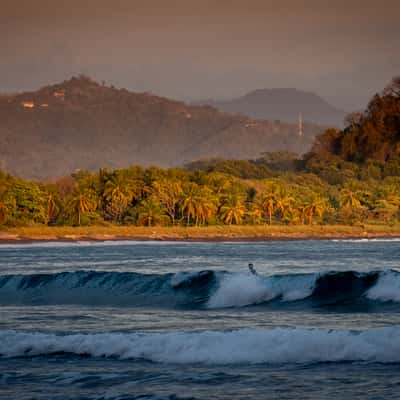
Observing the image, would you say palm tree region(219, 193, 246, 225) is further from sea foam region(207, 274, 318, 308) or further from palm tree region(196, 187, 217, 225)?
sea foam region(207, 274, 318, 308)

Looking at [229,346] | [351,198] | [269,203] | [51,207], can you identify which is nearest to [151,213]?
[51,207]

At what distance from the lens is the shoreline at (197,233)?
11150 centimetres

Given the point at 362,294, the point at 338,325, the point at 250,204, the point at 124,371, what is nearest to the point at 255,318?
the point at 338,325

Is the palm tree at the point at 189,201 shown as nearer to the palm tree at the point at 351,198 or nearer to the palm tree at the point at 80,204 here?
the palm tree at the point at 80,204

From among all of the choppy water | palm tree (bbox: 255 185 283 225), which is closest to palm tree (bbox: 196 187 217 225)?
palm tree (bbox: 255 185 283 225)

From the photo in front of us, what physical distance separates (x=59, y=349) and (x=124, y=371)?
236 centimetres

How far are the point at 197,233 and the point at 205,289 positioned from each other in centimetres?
9136

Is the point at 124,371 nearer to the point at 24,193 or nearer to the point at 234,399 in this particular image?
the point at 234,399

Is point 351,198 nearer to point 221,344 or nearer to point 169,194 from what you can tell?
point 169,194

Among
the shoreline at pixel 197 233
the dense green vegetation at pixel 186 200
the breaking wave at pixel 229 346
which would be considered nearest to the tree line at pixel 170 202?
the dense green vegetation at pixel 186 200

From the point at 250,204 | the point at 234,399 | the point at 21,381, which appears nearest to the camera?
the point at 234,399

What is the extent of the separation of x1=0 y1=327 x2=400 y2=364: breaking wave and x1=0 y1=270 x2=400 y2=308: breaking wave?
28.3ft

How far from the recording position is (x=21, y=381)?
50.1ft

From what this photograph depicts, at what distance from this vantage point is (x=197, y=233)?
396ft
